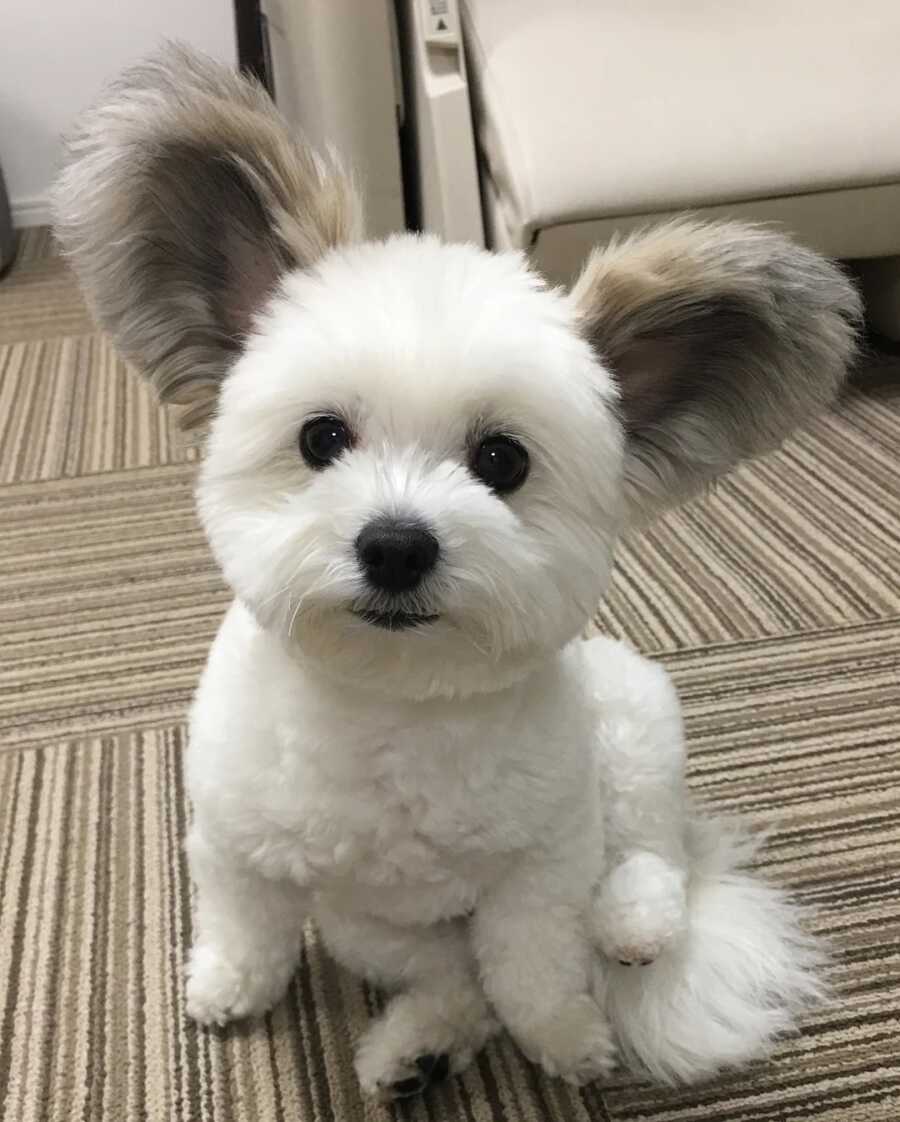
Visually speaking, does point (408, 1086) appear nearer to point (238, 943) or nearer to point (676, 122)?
point (238, 943)

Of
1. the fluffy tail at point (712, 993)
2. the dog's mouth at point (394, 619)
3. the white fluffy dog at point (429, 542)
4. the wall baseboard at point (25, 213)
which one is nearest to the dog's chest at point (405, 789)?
the white fluffy dog at point (429, 542)

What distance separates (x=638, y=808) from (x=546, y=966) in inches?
5.7

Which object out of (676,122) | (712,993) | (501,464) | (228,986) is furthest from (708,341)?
(676,122)

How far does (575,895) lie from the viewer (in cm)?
81

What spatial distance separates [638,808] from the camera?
89 centimetres

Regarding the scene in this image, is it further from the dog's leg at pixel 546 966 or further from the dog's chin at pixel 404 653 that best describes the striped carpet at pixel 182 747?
the dog's chin at pixel 404 653

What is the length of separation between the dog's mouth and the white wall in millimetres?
2652

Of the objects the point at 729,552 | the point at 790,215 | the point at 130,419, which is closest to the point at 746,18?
the point at 790,215

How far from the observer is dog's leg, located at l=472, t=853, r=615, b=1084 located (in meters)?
0.80

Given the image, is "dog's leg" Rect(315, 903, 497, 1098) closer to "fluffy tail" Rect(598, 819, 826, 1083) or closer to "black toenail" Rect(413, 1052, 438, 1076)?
"black toenail" Rect(413, 1052, 438, 1076)

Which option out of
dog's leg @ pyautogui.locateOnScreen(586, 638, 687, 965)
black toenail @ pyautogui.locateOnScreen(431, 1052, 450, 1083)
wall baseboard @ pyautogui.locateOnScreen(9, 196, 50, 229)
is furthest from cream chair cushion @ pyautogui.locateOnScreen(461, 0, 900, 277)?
wall baseboard @ pyautogui.locateOnScreen(9, 196, 50, 229)

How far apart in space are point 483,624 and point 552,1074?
1.40ft

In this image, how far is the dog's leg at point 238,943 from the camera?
33.1 inches

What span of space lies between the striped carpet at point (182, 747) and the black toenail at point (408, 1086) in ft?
0.05
